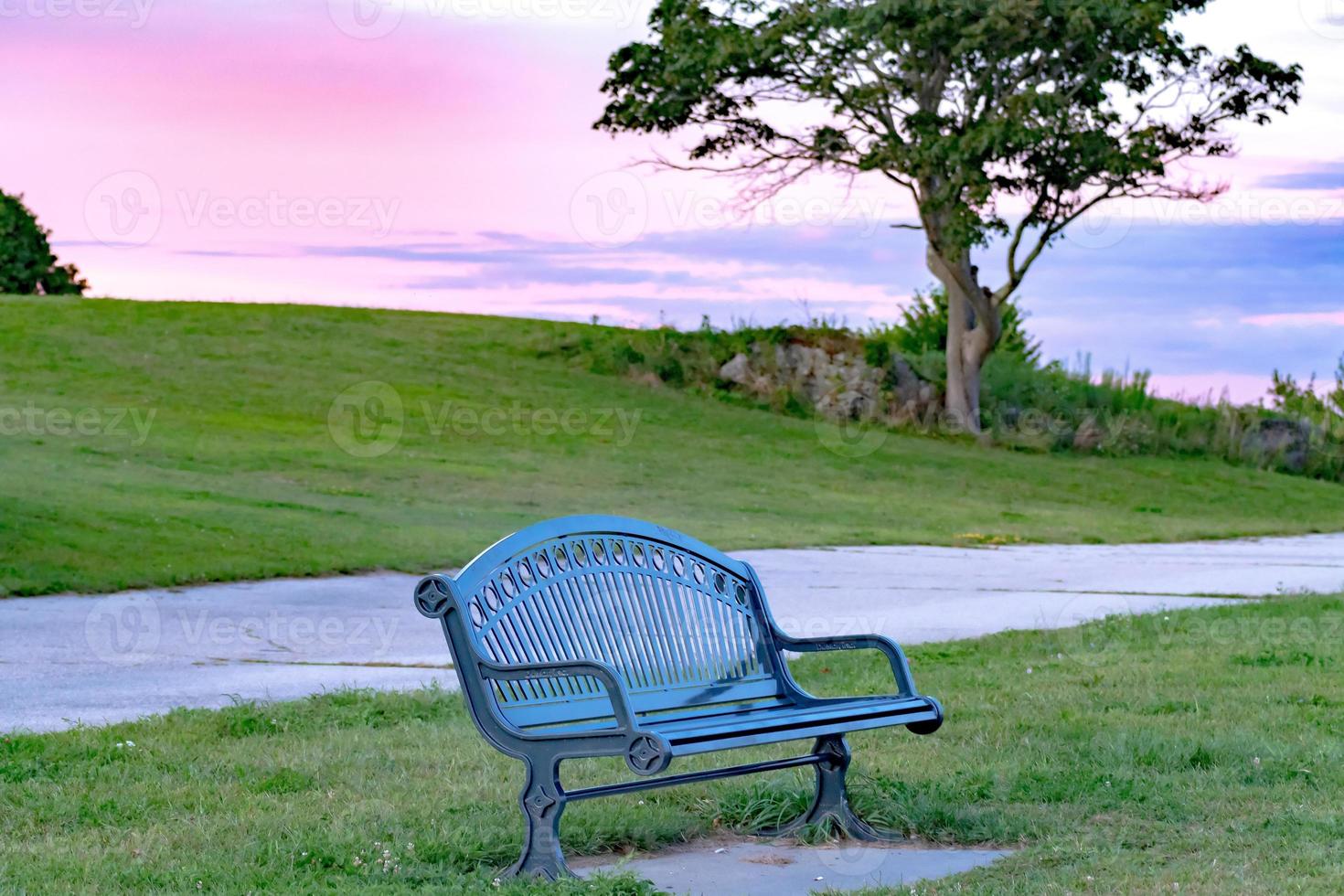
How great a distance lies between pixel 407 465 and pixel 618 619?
19.0m

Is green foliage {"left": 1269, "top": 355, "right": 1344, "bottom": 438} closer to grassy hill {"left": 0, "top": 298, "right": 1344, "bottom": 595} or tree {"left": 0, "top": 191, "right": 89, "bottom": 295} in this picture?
grassy hill {"left": 0, "top": 298, "right": 1344, "bottom": 595}

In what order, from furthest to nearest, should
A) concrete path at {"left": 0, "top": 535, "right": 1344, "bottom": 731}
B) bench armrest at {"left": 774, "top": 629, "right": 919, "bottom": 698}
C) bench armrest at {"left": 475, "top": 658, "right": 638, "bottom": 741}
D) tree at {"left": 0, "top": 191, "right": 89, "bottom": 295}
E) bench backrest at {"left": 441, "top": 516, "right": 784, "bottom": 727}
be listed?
tree at {"left": 0, "top": 191, "right": 89, "bottom": 295} → concrete path at {"left": 0, "top": 535, "right": 1344, "bottom": 731} → bench armrest at {"left": 774, "top": 629, "right": 919, "bottom": 698} → bench backrest at {"left": 441, "top": 516, "right": 784, "bottom": 727} → bench armrest at {"left": 475, "top": 658, "right": 638, "bottom": 741}

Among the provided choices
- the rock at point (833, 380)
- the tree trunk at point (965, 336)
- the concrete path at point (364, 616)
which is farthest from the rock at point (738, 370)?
the concrete path at point (364, 616)

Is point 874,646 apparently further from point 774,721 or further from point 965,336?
point 965,336

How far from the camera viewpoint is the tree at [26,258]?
41281mm

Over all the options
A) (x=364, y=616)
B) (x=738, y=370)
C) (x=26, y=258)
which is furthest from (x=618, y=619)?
(x=26, y=258)

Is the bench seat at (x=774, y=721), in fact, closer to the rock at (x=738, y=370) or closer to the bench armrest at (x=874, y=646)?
the bench armrest at (x=874, y=646)

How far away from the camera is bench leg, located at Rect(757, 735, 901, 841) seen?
18.3 ft

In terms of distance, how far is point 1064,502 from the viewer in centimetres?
2748

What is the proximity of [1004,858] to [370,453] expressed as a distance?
20961 mm

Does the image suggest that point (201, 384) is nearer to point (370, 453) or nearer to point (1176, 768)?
point (370, 453)

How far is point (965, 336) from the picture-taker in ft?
110

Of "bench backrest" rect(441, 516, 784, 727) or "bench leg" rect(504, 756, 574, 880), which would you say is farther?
"bench backrest" rect(441, 516, 784, 727)

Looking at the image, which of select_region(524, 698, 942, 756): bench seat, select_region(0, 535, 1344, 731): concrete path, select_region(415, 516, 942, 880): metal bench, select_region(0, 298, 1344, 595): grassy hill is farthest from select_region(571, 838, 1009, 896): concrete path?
select_region(0, 298, 1344, 595): grassy hill
